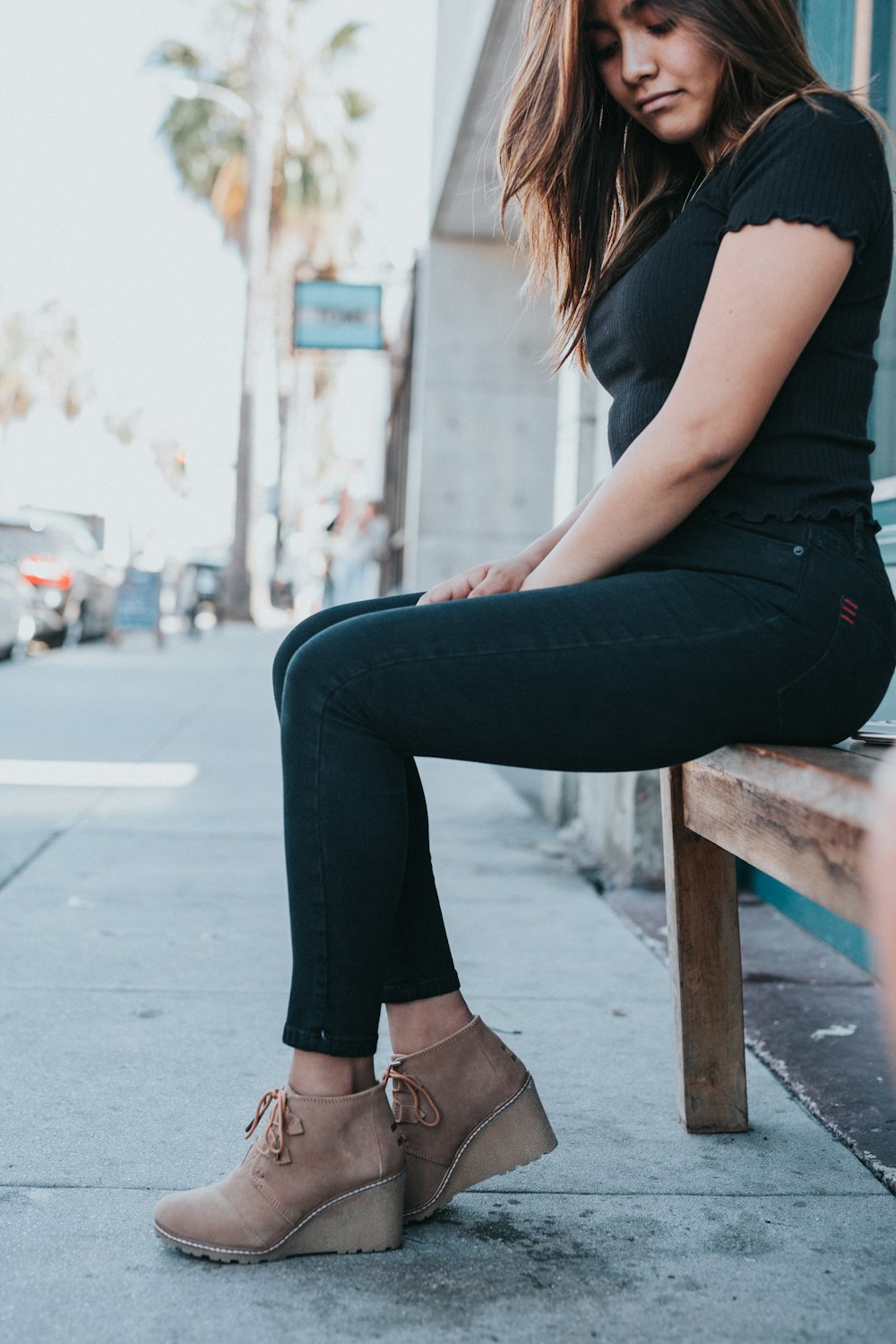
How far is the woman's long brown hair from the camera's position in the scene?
1943mm

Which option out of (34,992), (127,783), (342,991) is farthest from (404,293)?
(342,991)

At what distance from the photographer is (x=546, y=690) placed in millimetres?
1738

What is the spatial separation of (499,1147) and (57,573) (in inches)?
597

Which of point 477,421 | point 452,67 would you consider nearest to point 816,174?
point 452,67

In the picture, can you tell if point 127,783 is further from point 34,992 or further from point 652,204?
point 652,204

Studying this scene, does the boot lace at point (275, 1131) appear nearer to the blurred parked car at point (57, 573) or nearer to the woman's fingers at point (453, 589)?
the woman's fingers at point (453, 589)

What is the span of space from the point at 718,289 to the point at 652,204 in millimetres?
522

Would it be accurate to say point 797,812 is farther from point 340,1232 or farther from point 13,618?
point 13,618

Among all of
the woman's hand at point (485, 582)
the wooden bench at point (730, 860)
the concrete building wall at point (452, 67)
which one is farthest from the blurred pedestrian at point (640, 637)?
the concrete building wall at point (452, 67)

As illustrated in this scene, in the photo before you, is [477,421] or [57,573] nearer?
[477,421]

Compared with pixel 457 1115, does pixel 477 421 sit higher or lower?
higher

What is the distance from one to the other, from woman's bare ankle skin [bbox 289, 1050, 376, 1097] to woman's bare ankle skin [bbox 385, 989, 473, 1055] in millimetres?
170

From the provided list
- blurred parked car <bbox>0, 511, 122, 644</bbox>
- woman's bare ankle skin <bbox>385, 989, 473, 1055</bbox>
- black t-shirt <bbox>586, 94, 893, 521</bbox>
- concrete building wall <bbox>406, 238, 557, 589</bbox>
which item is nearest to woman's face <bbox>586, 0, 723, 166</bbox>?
black t-shirt <bbox>586, 94, 893, 521</bbox>

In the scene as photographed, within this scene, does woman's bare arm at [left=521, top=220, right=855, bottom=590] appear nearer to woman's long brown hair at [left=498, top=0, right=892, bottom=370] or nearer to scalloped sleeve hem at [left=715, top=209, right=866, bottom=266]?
scalloped sleeve hem at [left=715, top=209, right=866, bottom=266]
